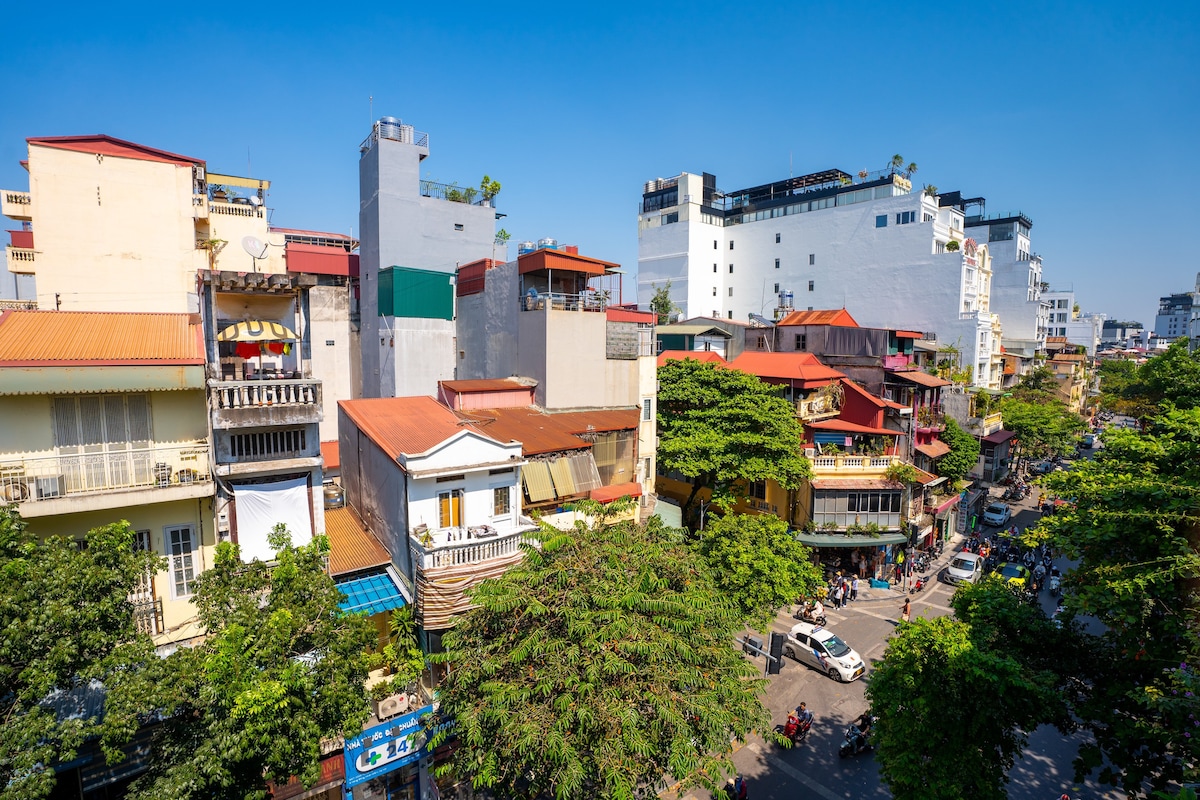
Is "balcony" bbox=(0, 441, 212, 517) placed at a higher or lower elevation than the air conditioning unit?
higher

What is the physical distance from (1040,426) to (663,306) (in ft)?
115

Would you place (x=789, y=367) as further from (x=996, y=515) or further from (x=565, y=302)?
(x=996, y=515)

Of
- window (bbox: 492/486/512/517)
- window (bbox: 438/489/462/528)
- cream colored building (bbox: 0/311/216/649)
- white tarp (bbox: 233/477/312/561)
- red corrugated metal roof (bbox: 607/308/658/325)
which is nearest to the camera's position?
cream colored building (bbox: 0/311/216/649)

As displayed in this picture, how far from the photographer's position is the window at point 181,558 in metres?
14.0

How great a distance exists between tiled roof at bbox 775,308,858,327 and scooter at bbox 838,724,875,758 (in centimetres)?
2747

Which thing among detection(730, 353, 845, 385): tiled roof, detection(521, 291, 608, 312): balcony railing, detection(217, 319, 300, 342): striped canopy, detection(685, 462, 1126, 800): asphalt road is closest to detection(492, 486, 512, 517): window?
detection(217, 319, 300, 342): striped canopy

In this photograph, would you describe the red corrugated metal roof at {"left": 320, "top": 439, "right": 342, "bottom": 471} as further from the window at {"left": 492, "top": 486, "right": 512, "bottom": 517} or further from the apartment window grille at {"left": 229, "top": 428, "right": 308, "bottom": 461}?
the apartment window grille at {"left": 229, "top": 428, "right": 308, "bottom": 461}

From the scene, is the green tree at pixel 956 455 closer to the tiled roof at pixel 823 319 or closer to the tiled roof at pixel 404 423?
the tiled roof at pixel 823 319

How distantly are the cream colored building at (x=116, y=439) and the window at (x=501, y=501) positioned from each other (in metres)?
A: 7.32

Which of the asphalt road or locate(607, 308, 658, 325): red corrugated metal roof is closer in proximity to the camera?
the asphalt road

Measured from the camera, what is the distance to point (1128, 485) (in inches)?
450

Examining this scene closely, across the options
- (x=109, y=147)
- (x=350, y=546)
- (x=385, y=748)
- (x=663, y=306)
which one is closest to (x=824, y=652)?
(x=385, y=748)

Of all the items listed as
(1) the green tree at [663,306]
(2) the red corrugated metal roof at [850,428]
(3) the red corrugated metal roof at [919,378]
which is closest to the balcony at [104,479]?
(2) the red corrugated metal roof at [850,428]

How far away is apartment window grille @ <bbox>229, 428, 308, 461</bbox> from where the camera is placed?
14.2m
